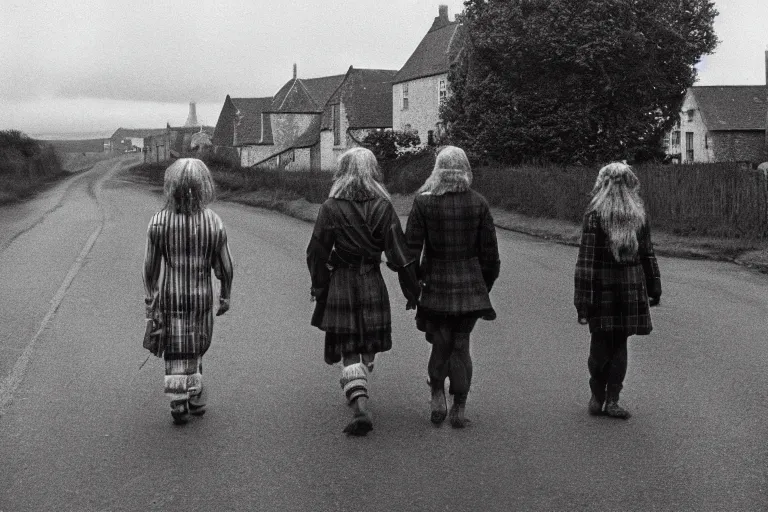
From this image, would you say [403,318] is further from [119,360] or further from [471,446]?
[471,446]

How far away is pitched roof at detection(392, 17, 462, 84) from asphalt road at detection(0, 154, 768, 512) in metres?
44.6

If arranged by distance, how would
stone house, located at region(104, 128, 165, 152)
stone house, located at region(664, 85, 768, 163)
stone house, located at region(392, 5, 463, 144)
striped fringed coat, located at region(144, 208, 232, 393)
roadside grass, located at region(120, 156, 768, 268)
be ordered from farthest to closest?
stone house, located at region(104, 128, 165, 152)
stone house, located at region(392, 5, 463, 144)
stone house, located at region(664, 85, 768, 163)
roadside grass, located at region(120, 156, 768, 268)
striped fringed coat, located at region(144, 208, 232, 393)

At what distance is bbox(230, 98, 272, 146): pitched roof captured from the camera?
84.5 metres

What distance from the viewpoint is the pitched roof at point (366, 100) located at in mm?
67062

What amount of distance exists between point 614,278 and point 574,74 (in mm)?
30431

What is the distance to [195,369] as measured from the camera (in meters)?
6.74

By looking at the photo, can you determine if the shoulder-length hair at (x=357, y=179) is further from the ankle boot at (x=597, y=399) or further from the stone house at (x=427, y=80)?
the stone house at (x=427, y=80)

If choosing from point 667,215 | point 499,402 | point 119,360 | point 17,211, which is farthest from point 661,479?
point 17,211

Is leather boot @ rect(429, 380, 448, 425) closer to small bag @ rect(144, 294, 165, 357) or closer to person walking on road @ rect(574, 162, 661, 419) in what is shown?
person walking on road @ rect(574, 162, 661, 419)

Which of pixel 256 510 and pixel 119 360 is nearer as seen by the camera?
pixel 256 510

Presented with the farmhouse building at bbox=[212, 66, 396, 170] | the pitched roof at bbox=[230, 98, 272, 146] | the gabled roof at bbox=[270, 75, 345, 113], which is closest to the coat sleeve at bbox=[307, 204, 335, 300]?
the farmhouse building at bbox=[212, 66, 396, 170]

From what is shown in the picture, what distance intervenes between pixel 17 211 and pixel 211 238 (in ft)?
79.0

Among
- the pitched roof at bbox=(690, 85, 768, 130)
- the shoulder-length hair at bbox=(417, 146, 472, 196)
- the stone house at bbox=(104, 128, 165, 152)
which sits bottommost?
the shoulder-length hair at bbox=(417, 146, 472, 196)

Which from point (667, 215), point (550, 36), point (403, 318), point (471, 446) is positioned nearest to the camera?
point (471, 446)
